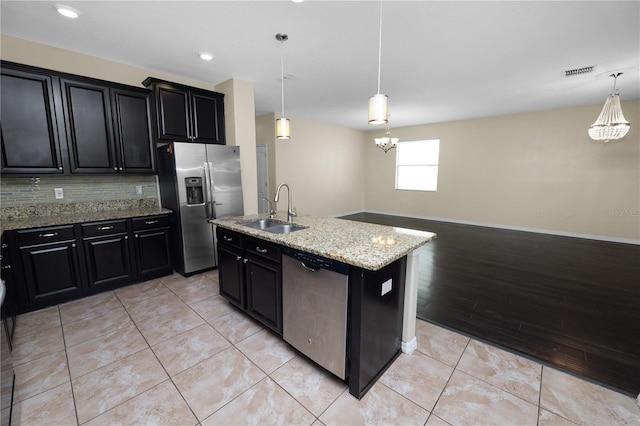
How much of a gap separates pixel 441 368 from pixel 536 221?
5.72m

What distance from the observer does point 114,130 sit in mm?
3053

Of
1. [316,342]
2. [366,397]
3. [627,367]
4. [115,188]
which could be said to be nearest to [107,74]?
[115,188]

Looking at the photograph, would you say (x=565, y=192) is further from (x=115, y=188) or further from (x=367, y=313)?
(x=115, y=188)

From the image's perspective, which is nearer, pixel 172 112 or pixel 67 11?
pixel 67 11

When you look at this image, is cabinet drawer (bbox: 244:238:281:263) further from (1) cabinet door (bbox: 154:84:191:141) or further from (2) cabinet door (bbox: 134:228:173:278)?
(1) cabinet door (bbox: 154:84:191:141)

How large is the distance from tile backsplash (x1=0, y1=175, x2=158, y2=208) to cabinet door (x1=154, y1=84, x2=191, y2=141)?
0.73m

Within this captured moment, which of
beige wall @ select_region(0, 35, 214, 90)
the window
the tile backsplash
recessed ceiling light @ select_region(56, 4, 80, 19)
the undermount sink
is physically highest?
recessed ceiling light @ select_region(56, 4, 80, 19)

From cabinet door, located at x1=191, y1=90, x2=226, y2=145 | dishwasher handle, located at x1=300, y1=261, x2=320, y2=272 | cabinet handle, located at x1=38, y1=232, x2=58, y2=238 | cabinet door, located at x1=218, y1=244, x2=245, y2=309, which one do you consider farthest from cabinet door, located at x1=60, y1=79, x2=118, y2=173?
dishwasher handle, located at x1=300, y1=261, x2=320, y2=272

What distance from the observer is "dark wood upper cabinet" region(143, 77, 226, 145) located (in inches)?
128

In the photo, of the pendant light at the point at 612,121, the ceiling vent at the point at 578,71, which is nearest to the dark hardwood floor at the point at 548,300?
the pendant light at the point at 612,121

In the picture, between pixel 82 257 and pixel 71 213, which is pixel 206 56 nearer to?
pixel 71 213

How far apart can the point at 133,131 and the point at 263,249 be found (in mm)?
2416

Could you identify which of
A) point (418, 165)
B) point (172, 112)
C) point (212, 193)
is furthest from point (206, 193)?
point (418, 165)

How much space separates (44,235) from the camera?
258 cm
